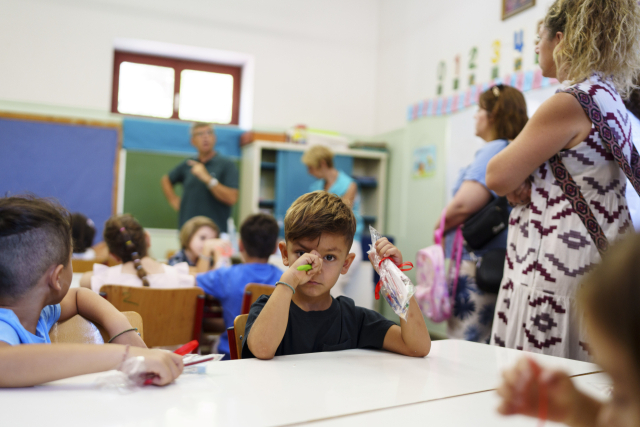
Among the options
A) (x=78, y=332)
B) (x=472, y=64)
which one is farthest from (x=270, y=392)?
(x=472, y=64)

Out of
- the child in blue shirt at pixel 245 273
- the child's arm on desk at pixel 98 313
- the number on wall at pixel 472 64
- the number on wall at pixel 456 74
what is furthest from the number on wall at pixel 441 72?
the child's arm on desk at pixel 98 313

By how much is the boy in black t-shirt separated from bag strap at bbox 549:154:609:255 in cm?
53

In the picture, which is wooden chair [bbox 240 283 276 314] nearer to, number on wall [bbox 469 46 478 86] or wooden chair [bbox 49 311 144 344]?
wooden chair [bbox 49 311 144 344]

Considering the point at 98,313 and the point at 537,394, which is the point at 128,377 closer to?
the point at 98,313

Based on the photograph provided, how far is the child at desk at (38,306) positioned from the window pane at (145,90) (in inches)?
184

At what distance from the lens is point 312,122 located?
588cm

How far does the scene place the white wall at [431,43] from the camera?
13.6 feet

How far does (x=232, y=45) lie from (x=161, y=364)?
5.18 m

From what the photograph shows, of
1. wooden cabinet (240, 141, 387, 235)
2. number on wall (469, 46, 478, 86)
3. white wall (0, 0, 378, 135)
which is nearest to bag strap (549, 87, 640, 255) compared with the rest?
number on wall (469, 46, 478, 86)

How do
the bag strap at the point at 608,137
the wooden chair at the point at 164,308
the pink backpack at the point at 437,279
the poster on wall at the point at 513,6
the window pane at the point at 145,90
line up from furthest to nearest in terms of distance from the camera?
the window pane at the point at 145,90, the poster on wall at the point at 513,6, the pink backpack at the point at 437,279, the wooden chair at the point at 164,308, the bag strap at the point at 608,137

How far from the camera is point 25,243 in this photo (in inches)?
38.3

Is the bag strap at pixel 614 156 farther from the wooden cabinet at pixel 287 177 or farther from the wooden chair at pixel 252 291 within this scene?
the wooden cabinet at pixel 287 177

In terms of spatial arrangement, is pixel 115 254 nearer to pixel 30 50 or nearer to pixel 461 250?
pixel 461 250

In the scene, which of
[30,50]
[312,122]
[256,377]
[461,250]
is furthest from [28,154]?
[256,377]
